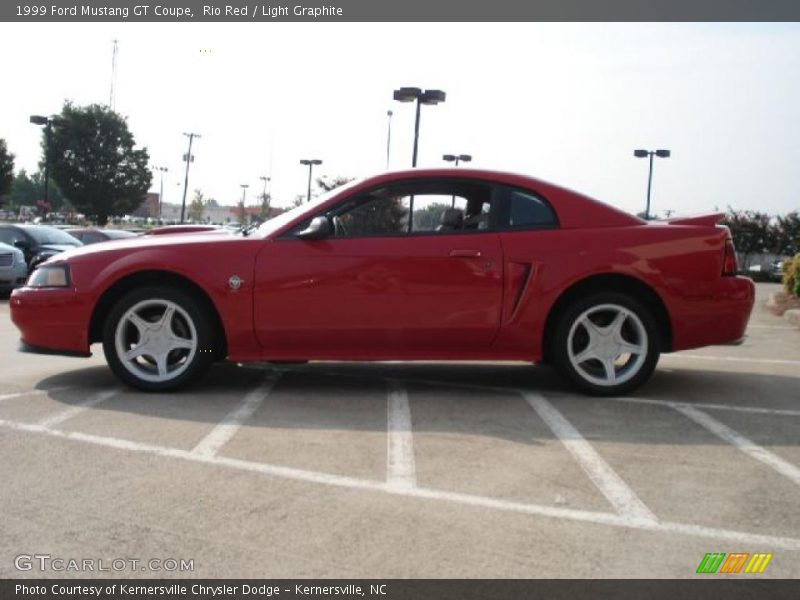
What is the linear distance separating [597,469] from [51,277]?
3741 millimetres

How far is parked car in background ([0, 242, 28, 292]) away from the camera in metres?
12.9

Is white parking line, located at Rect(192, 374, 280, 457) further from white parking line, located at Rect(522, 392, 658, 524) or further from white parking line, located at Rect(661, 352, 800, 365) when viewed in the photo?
white parking line, located at Rect(661, 352, 800, 365)

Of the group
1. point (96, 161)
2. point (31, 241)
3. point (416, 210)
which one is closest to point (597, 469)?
point (416, 210)

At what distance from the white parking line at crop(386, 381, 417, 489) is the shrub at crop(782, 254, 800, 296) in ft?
32.8

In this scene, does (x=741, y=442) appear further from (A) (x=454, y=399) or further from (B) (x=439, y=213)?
(B) (x=439, y=213)

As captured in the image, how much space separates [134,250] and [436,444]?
2475 mm

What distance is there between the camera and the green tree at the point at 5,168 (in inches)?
1882

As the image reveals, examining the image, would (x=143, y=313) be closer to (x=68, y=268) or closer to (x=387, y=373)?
(x=68, y=268)

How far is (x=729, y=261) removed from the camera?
508cm

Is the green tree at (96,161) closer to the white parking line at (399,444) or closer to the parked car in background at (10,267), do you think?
the parked car in background at (10,267)

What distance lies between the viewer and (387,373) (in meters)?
5.80

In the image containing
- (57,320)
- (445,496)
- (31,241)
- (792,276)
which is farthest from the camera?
(31,241)

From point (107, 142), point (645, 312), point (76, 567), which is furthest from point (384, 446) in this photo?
Answer: point (107, 142)

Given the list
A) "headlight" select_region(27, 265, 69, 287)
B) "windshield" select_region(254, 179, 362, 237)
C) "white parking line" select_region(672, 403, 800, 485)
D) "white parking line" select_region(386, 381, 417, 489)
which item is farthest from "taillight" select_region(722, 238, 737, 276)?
"headlight" select_region(27, 265, 69, 287)
